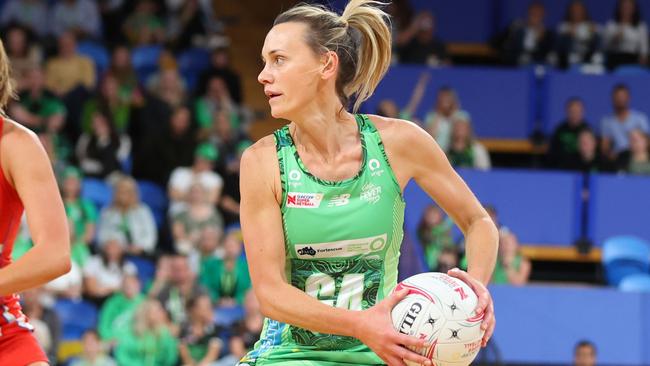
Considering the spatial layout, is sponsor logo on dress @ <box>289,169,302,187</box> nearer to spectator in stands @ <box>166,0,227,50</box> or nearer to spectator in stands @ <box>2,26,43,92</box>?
spectator in stands @ <box>2,26,43,92</box>

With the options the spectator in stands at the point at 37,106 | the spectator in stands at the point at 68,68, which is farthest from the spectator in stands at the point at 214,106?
the spectator in stands at the point at 37,106

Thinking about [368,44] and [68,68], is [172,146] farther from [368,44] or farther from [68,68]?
[368,44]

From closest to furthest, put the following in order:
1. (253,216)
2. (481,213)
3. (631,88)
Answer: (253,216), (481,213), (631,88)

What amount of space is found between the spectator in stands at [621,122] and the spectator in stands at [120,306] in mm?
5521

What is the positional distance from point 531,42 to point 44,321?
705 centimetres

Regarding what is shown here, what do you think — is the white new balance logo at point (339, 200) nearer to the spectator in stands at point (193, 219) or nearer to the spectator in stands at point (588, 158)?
the spectator in stands at point (193, 219)

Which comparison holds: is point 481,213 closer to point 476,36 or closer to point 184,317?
point 184,317

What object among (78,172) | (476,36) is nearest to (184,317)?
(78,172)

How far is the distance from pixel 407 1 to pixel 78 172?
17.4 ft

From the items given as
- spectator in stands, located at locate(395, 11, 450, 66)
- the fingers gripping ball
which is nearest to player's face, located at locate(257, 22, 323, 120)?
the fingers gripping ball

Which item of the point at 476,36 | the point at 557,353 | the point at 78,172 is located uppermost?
the point at 476,36

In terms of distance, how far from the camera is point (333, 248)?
353 centimetres

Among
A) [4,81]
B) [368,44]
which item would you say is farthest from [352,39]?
[4,81]

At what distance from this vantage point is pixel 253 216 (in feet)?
11.6
